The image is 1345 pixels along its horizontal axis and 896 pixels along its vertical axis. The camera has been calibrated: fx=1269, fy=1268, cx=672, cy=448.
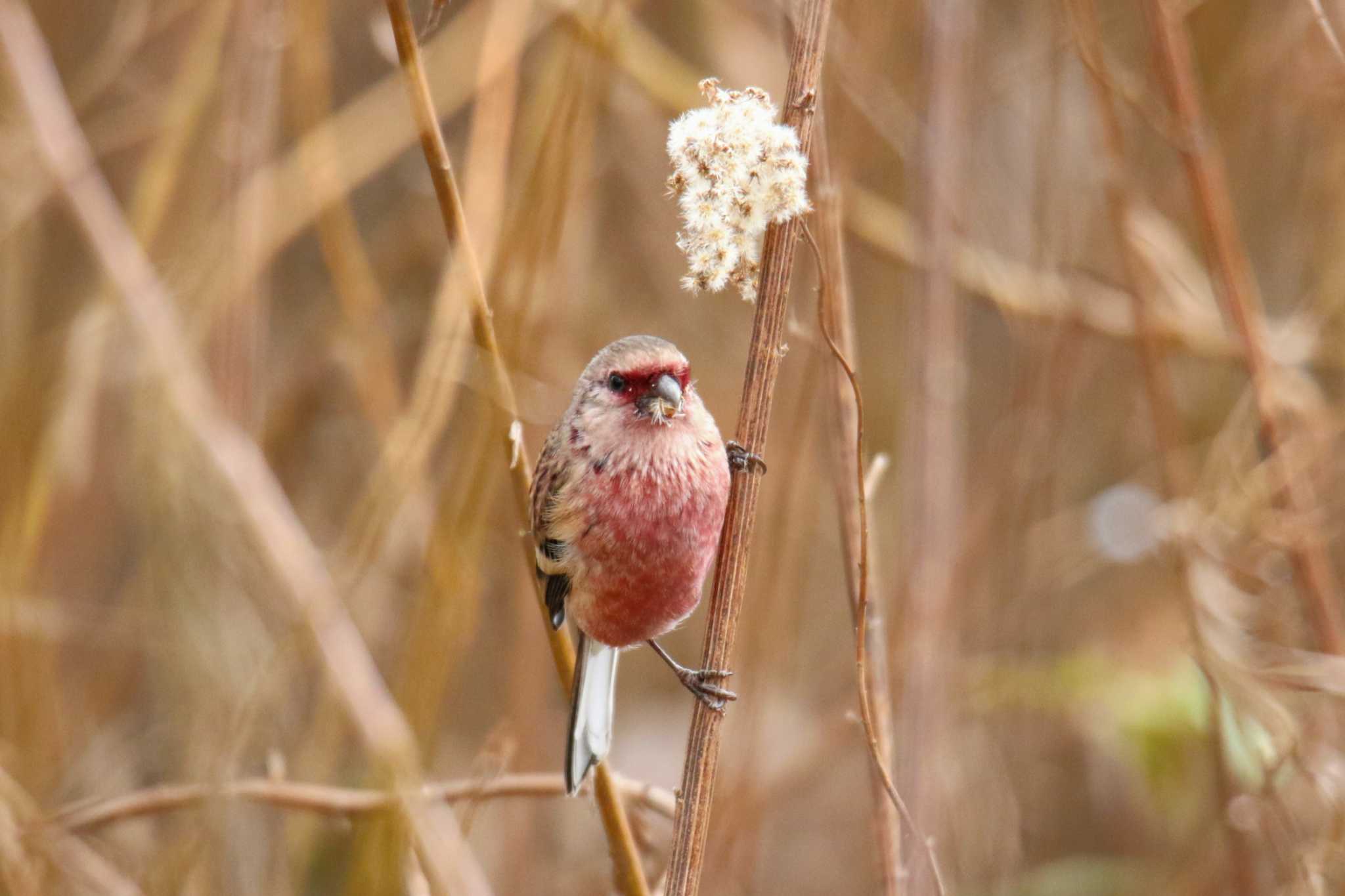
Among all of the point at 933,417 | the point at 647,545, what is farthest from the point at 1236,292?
the point at 647,545

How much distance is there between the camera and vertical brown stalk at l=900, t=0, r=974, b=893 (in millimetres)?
2221

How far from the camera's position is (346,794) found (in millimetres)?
2635

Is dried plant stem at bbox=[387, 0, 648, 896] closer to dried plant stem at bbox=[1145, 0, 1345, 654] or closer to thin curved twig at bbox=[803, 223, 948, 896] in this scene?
thin curved twig at bbox=[803, 223, 948, 896]

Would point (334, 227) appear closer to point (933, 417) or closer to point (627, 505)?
point (627, 505)

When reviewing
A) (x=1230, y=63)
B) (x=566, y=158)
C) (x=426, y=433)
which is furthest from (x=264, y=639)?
(x=1230, y=63)

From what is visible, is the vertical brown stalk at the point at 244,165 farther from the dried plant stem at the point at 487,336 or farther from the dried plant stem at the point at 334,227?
the dried plant stem at the point at 487,336

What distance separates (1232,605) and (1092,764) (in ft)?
5.76

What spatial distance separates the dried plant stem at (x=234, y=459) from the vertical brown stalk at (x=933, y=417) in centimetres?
93

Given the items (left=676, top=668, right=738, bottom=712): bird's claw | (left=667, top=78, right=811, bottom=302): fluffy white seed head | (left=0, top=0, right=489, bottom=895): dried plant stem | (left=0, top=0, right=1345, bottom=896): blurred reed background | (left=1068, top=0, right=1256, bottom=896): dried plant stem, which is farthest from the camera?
(left=1068, top=0, right=1256, bottom=896): dried plant stem

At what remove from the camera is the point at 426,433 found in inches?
107

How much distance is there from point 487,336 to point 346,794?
3.62 ft

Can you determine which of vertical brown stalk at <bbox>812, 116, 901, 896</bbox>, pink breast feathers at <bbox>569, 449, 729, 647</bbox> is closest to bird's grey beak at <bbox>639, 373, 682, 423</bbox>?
pink breast feathers at <bbox>569, 449, 729, 647</bbox>

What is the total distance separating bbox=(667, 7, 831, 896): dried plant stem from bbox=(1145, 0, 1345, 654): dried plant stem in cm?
140

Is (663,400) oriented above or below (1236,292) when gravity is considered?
below
